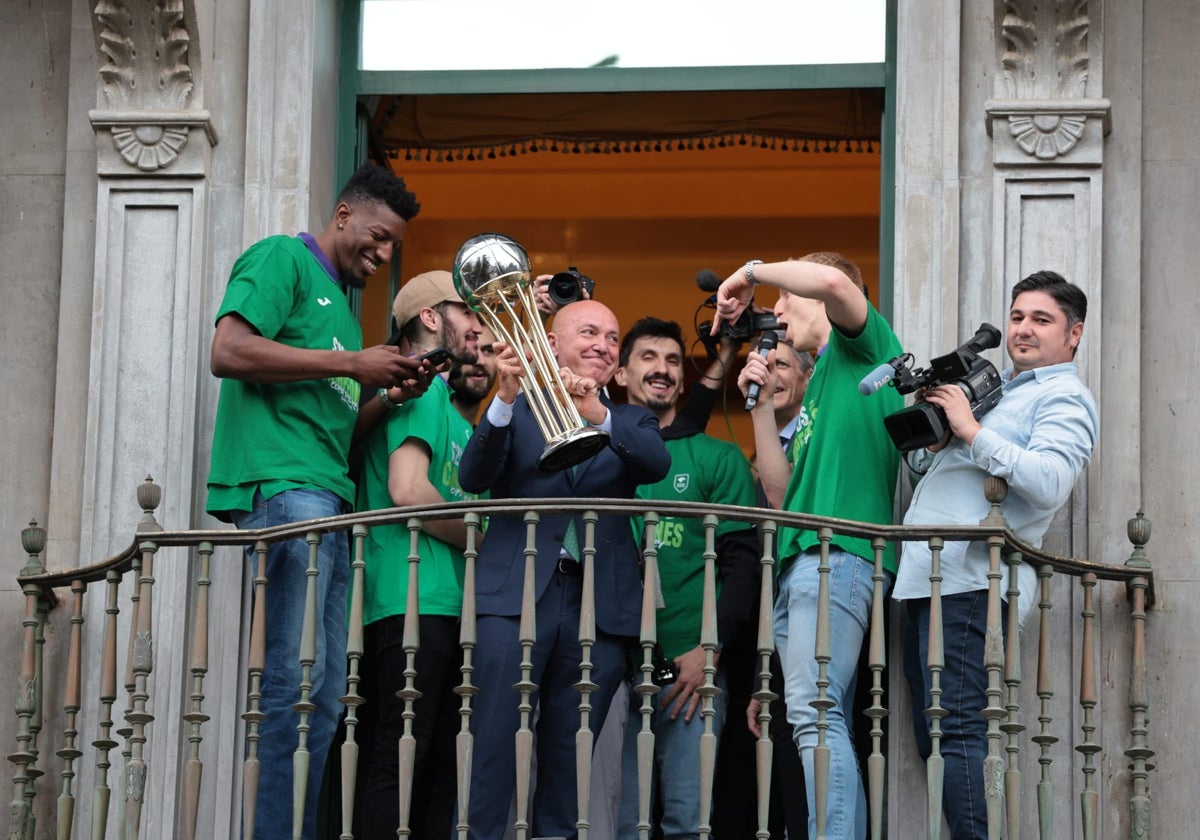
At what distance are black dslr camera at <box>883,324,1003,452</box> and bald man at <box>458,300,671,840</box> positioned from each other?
72cm

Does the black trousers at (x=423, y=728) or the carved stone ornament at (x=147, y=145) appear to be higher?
A: the carved stone ornament at (x=147, y=145)

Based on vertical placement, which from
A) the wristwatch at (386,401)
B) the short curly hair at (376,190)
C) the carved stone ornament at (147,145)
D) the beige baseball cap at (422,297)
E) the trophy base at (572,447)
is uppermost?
the carved stone ornament at (147,145)

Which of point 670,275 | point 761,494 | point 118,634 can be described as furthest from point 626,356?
point 670,275

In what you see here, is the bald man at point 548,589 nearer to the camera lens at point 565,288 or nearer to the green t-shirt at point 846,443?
the camera lens at point 565,288

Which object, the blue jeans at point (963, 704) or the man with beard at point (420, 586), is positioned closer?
the blue jeans at point (963, 704)

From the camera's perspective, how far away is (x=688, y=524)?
29.5 ft

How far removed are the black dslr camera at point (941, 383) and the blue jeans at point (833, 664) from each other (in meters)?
0.41

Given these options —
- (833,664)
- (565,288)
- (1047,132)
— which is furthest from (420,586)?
(1047,132)

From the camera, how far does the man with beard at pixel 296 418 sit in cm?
835

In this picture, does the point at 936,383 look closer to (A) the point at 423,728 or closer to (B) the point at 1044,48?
(B) the point at 1044,48

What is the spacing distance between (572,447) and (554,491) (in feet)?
1.16

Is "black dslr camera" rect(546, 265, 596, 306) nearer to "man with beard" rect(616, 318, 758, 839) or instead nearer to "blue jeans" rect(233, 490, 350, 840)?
"man with beard" rect(616, 318, 758, 839)

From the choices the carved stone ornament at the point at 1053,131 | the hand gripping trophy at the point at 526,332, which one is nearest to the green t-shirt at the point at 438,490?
the hand gripping trophy at the point at 526,332

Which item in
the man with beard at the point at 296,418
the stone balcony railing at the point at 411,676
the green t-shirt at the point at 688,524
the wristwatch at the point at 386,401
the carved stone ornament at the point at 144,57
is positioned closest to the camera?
the stone balcony railing at the point at 411,676
